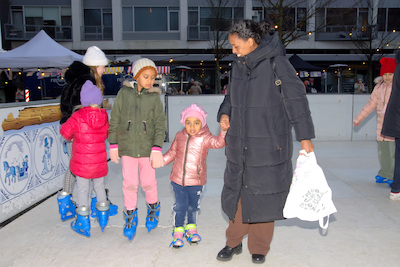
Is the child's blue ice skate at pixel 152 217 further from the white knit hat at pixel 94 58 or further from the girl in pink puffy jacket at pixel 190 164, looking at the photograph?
the white knit hat at pixel 94 58

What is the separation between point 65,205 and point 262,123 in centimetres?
254

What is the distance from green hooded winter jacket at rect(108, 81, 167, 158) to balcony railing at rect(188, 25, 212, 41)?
25863mm

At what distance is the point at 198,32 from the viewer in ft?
95.0

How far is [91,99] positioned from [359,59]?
2847 cm

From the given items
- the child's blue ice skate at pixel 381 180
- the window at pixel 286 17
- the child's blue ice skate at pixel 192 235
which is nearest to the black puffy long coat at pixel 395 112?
the child's blue ice skate at pixel 381 180

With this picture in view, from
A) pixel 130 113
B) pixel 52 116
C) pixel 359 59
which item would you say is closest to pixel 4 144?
pixel 52 116

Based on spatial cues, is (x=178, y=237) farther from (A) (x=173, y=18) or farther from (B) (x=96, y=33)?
(B) (x=96, y=33)

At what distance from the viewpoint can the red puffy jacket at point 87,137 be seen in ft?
12.7

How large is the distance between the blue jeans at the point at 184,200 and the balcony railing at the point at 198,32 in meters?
26.3

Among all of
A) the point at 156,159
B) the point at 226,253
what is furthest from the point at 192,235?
the point at 156,159

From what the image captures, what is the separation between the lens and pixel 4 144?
4469 millimetres

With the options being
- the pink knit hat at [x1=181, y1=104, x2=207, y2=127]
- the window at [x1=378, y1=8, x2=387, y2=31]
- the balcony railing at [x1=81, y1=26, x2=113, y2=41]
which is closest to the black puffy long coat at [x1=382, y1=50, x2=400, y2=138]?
the pink knit hat at [x1=181, y1=104, x2=207, y2=127]

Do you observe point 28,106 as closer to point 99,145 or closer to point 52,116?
point 52,116

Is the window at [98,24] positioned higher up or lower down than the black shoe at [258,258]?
higher up
